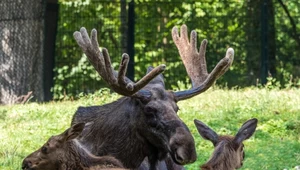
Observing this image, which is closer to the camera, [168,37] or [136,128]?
[136,128]

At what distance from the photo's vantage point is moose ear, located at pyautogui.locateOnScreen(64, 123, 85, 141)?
306 inches

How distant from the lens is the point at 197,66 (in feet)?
31.3

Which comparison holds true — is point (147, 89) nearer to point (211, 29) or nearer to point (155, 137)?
point (155, 137)

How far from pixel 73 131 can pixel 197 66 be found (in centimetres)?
208

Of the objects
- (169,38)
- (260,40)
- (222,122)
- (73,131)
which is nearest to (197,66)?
(73,131)

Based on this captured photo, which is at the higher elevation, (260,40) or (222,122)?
(222,122)

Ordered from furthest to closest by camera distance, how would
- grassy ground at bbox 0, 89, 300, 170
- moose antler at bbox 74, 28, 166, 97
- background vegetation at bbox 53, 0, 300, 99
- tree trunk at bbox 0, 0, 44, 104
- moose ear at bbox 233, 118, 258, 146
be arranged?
background vegetation at bbox 53, 0, 300, 99, tree trunk at bbox 0, 0, 44, 104, grassy ground at bbox 0, 89, 300, 170, moose ear at bbox 233, 118, 258, 146, moose antler at bbox 74, 28, 166, 97

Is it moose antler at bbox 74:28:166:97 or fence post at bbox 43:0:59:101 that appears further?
fence post at bbox 43:0:59:101

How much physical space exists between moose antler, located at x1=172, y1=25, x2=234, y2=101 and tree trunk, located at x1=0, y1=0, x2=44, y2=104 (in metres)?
7.29

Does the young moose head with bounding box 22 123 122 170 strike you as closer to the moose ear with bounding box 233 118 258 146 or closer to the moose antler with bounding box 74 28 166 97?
the moose antler with bounding box 74 28 166 97

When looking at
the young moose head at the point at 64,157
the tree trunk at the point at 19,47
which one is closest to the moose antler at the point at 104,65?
the young moose head at the point at 64,157

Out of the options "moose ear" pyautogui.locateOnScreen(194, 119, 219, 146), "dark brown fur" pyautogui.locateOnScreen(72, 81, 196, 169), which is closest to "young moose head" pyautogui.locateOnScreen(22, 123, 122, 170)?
"dark brown fur" pyautogui.locateOnScreen(72, 81, 196, 169)

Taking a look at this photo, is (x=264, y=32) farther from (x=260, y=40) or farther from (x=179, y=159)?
(x=179, y=159)

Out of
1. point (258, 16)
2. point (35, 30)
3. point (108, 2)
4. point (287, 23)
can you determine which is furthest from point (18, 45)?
point (287, 23)
